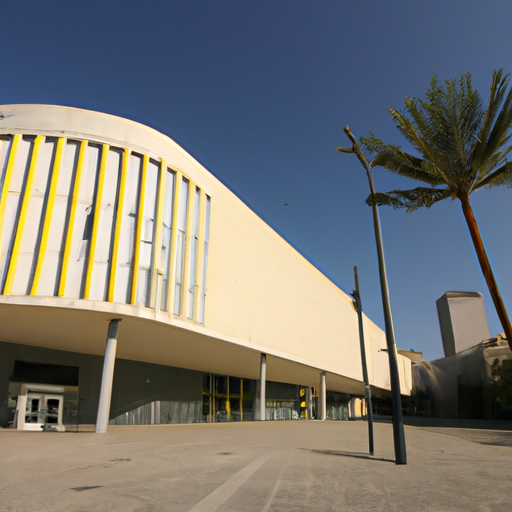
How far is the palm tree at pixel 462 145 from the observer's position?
56.9ft

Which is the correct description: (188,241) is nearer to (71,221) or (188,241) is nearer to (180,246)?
(180,246)

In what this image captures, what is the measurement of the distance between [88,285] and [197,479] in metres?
11.7

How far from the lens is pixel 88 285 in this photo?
1744 centimetres

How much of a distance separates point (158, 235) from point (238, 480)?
44.2 ft

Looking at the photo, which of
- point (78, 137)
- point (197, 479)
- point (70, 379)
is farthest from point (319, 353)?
point (197, 479)

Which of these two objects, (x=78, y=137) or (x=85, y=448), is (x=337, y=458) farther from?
(x=78, y=137)

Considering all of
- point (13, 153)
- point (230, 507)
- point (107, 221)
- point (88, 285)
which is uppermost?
point (13, 153)

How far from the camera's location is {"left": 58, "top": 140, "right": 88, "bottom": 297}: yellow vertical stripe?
56.4 feet

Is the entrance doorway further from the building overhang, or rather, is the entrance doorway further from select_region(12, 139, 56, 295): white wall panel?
select_region(12, 139, 56, 295): white wall panel

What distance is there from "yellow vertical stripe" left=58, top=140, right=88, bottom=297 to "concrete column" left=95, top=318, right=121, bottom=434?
7.90 ft

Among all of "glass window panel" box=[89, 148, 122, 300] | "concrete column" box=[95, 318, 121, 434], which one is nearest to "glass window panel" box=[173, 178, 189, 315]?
"concrete column" box=[95, 318, 121, 434]

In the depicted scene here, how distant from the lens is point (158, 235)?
1948 cm

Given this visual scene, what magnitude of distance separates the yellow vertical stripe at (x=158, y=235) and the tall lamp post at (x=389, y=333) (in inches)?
360

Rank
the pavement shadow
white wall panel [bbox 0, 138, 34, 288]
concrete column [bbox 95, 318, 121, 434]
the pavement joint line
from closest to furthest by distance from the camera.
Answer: the pavement joint line → the pavement shadow → white wall panel [bbox 0, 138, 34, 288] → concrete column [bbox 95, 318, 121, 434]
